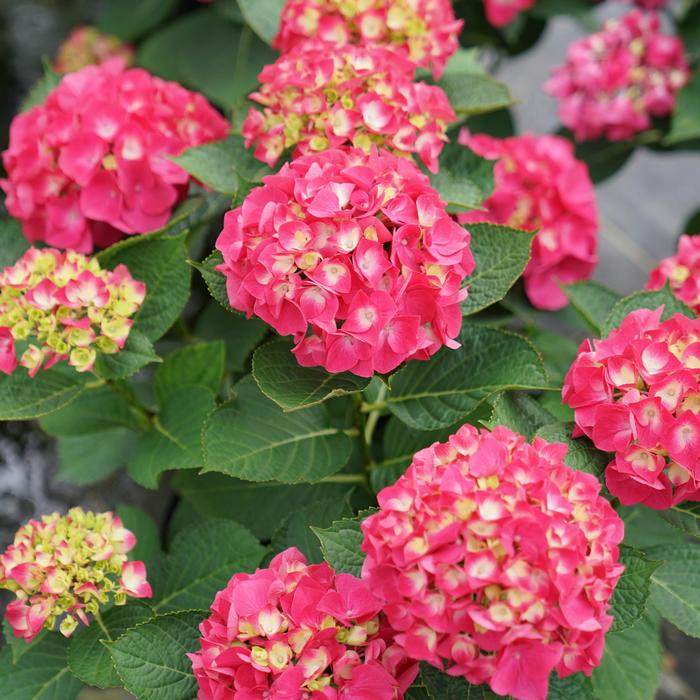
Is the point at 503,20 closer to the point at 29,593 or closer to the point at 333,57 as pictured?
the point at 333,57

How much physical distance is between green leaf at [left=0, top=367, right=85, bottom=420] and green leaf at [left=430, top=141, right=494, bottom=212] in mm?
415

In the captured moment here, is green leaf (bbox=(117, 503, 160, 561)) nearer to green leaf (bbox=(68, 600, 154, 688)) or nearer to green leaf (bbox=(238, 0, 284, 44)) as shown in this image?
green leaf (bbox=(68, 600, 154, 688))

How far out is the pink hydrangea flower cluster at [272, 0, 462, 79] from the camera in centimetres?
90

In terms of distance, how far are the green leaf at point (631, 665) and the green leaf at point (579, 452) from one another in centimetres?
24

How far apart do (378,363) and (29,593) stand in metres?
0.34

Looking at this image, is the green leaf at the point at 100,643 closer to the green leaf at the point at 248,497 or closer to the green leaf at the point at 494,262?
the green leaf at the point at 248,497

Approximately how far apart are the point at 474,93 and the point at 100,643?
28.0 inches

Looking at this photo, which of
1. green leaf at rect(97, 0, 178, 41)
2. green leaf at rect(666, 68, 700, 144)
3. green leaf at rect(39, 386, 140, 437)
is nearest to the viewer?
green leaf at rect(39, 386, 140, 437)

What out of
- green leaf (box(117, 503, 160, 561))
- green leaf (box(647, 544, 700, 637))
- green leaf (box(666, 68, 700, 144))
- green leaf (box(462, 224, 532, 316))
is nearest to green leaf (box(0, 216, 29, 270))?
green leaf (box(117, 503, 160, 561))

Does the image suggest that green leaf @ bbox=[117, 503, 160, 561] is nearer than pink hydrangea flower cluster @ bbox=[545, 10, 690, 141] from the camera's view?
Yes

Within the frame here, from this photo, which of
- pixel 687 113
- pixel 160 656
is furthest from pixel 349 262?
pixel 687 113

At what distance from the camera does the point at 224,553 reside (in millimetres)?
845

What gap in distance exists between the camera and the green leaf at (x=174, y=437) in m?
0.85

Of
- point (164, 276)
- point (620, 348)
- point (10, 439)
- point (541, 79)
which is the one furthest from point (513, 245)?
point (541, 79)
